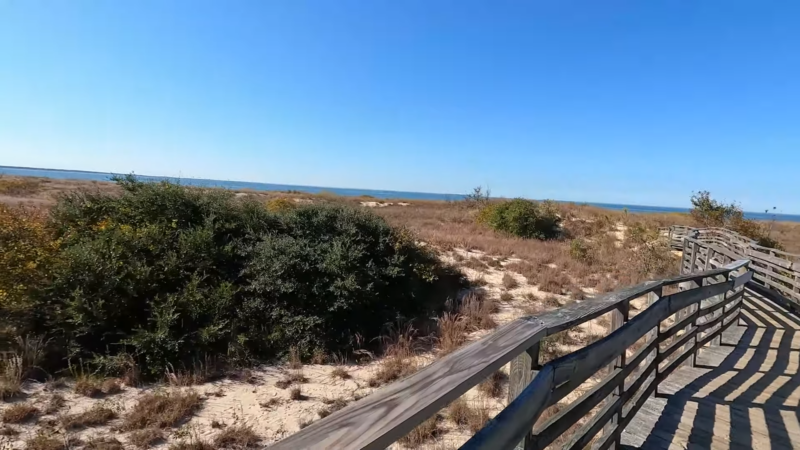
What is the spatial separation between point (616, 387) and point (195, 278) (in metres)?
6.39

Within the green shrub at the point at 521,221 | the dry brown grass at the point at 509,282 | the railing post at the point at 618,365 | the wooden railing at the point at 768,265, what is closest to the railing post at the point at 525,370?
the railing post at the point at 618,365

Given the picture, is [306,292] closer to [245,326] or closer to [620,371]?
[245,326]

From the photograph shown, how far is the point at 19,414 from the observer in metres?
4.21

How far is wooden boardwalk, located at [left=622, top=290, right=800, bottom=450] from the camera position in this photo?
327cm

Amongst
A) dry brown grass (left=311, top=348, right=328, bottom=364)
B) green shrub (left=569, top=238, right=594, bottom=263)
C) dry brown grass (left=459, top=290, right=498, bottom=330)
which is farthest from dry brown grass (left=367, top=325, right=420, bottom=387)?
green shrub (left=569, top=238, right=594, bottom=263)

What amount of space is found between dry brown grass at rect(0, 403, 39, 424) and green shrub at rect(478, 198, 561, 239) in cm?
1776

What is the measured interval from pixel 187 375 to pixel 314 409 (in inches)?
76.2

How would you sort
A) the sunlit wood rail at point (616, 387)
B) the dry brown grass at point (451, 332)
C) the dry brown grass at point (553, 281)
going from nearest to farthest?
the sunlit wood rail at point (616, 387), the dry brown grass at point (451, 332), the dry brown grass at point (553, 281)

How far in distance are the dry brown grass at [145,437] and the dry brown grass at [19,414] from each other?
4.00ft

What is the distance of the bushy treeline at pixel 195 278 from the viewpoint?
579 centimetres

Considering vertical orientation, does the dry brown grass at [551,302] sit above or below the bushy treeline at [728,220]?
below

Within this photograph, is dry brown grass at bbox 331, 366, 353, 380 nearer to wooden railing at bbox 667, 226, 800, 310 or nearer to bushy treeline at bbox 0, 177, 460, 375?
bushy treeline at bbox 0, 177, 460, 375

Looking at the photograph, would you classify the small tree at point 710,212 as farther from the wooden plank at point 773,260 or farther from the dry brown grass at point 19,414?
the dry brown grass at point 19,414

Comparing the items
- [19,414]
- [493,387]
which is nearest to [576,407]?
[493,387]
